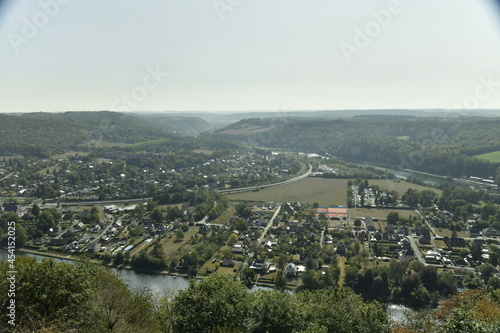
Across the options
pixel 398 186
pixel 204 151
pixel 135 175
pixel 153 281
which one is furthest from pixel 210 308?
pixel 204 151

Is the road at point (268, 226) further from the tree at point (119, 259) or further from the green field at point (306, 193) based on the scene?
the tree at point (119, 259)

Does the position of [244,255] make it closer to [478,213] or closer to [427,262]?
[427,262]

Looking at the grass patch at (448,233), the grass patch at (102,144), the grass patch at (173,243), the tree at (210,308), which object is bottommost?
the grass patch at (173,243)

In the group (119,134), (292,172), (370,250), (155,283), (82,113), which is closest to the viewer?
(155,283)

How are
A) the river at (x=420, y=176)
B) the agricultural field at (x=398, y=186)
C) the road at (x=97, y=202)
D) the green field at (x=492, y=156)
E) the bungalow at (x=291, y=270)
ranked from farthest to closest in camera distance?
the green field at (x=492, y=156) < the river at (x=420, y=176) < the agricultural field at (x=398, y=186) < the road at (x=97, y=202) < the bungalow at (x=291, y=270)

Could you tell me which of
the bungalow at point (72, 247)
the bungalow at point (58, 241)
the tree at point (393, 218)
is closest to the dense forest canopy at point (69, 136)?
the bungalow at point (58, 241)

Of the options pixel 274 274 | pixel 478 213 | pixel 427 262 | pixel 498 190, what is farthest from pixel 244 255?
pixel 498 190
